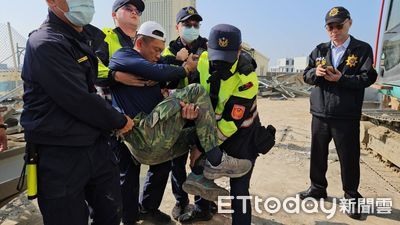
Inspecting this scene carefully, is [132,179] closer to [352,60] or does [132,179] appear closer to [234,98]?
[234,98]

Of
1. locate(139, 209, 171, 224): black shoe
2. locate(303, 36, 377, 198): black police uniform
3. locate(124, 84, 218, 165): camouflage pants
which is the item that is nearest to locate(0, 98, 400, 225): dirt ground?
locate(139, 209, 171, 224): black shoe

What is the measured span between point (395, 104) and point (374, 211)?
2.66 metres

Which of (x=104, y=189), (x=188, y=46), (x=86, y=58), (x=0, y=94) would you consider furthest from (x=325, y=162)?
(x=0, y=94)

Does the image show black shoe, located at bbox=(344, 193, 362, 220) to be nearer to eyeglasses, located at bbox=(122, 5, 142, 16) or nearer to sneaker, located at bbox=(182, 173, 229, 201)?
sneaker, located at bbox=(182, 173, 229, 201)

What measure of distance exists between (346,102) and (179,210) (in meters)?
2.12

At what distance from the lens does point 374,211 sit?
3.48 m

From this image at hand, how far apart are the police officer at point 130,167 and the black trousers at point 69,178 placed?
0.77 meters

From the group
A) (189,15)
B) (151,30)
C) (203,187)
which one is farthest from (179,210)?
(189,15)

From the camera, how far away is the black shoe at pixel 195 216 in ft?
10.5

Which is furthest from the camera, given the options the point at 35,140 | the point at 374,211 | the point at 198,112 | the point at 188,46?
the point at 374,211

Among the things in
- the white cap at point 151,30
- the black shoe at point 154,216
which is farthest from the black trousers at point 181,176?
the white cap at point 151,30

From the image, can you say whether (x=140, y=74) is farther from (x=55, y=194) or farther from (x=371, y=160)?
(x=371, y=160)

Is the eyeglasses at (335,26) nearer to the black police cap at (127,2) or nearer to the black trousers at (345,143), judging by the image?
the black trousers at (345,143)

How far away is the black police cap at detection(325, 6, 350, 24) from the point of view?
10.5 ft
